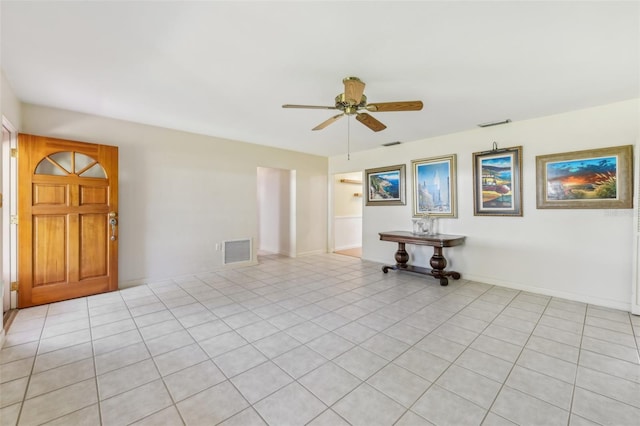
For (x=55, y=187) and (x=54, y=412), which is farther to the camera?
(x=55, y=187)

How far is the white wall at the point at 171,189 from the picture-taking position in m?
3.71

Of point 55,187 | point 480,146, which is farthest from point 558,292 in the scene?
point 55,187

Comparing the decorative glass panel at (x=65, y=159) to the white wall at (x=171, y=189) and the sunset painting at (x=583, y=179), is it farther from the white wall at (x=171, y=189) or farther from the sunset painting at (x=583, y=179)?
the sunset painting at (x=583, y=179)

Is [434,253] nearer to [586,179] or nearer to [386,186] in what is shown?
[386,186]

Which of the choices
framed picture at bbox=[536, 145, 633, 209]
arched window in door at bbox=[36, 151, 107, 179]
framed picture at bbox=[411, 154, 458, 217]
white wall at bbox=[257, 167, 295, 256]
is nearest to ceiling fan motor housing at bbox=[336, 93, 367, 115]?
framed picture at bbox=[411, 154, 458, 217]

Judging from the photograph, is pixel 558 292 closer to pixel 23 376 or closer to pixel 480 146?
pixel 480 146

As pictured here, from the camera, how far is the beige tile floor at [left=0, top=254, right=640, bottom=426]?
1557 mm

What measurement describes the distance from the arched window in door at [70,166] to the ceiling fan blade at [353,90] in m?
3.43

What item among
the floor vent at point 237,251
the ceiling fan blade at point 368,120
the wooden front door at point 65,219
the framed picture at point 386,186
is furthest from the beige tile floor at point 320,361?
the framed picture at point 386,186

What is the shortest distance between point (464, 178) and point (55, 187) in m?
5.67

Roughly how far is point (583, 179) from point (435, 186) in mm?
1844

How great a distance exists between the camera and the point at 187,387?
5.78 ft

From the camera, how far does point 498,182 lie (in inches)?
156

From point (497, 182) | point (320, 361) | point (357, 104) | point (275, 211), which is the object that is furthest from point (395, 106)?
point (275, 211)
